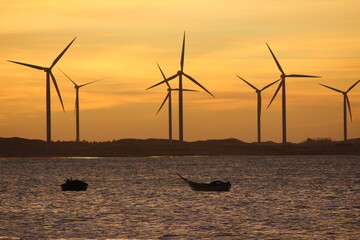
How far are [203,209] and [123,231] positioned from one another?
19773 mm

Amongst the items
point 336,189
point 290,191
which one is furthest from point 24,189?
point 336,189

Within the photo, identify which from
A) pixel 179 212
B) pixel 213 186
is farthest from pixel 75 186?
pixel 179 212

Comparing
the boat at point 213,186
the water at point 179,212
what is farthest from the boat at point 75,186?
the boat at point 213,186

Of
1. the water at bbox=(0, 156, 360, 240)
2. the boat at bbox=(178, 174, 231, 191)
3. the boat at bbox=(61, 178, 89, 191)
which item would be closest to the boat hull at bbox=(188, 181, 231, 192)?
the boat at bbox=(178, 174, 231, 191)

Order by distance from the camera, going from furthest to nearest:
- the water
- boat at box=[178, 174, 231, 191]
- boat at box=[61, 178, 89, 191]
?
boat at box=[61, 178, 89, 191] < boat at box=[178, 174, 231, 191] < the water

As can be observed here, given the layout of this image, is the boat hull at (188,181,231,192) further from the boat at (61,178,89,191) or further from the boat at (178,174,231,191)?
the boat at (61,178,89,191)

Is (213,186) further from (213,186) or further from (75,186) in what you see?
(75,186)

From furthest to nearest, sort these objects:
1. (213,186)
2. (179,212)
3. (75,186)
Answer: (75,186)
(213,186)
(179,212)

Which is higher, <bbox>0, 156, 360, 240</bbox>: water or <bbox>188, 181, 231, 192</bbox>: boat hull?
<bbox>188, 181, 231, 192</bbox>: boat hull

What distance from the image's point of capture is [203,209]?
265 ft

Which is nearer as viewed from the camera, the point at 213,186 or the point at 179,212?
the point at 179,212

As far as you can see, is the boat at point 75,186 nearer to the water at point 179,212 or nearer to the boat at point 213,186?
the water at point 179,212

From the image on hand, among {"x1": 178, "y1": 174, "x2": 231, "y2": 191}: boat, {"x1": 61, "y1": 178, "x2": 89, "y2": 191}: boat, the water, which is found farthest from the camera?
{"x1": 61, "y1": 178, "x2": 89, "y2": 191}: boat

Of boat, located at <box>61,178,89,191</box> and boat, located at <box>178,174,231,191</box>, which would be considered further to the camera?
boat, located at <box>61,178,89,191</box>
